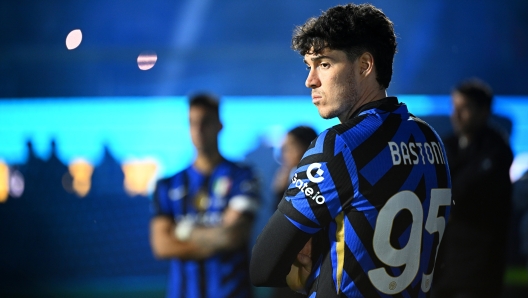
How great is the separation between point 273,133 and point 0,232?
1.63 meters

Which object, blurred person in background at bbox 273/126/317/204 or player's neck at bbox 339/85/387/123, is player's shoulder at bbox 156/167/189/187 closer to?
blurred person in background at bbox 273/126/317/204

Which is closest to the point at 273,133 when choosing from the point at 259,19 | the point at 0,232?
the point at 259,19

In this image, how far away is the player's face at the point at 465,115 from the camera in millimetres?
3100

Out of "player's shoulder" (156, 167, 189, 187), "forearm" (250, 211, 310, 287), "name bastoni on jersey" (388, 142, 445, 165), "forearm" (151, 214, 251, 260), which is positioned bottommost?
"forearm" (151, 214, 251, 260)

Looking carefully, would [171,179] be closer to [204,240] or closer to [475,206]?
[204,240]

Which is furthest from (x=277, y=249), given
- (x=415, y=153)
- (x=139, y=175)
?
(x=139, y=175)

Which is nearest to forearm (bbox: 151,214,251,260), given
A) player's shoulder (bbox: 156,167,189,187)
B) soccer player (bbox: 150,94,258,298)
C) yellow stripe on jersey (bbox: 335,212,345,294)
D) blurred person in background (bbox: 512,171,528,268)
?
soccer player (bbox: 150,94,258,298)

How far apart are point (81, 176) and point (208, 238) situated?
0.78m

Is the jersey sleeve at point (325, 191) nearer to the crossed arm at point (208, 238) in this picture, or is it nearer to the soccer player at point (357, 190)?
the soccer player at point (357, 190)

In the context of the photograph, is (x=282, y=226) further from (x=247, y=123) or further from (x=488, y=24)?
(x=488, y=24)

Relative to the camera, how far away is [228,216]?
3008 millimetres

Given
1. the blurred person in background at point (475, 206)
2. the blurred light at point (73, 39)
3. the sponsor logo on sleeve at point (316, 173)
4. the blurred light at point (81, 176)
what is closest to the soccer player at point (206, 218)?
the blurred light at point (81, 176)

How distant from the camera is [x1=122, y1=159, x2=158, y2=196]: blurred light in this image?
3062mm

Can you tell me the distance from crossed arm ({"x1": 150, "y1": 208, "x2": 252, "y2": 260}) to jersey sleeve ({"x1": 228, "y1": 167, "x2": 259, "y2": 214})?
1.5 inches
